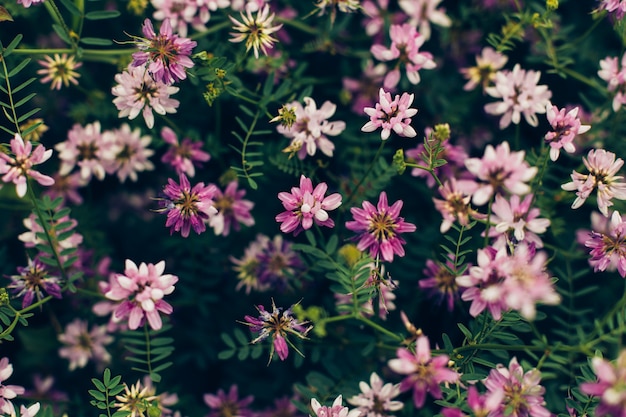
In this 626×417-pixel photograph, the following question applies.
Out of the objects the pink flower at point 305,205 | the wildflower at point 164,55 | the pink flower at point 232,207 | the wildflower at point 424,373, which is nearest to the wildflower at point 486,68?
the pink flower at point 305,205

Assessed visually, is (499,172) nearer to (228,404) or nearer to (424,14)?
(424,14)

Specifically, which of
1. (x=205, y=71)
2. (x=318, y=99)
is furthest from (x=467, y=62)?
(x=205, y=71)

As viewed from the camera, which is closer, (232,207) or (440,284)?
(440,284)

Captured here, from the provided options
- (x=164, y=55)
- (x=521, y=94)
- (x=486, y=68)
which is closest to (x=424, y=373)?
(x=521, y=94)

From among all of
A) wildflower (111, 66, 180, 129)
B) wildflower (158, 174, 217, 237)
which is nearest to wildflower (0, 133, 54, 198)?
wildflower (111, 66, 180, 129)

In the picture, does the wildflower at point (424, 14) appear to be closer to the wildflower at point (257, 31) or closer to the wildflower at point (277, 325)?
the wildflower at point (257, 31)

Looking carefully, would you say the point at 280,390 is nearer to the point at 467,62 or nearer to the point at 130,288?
the point at 130,288

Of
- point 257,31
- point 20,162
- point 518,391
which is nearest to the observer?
point 518,391

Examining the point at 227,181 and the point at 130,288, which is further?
the point at 227,181
